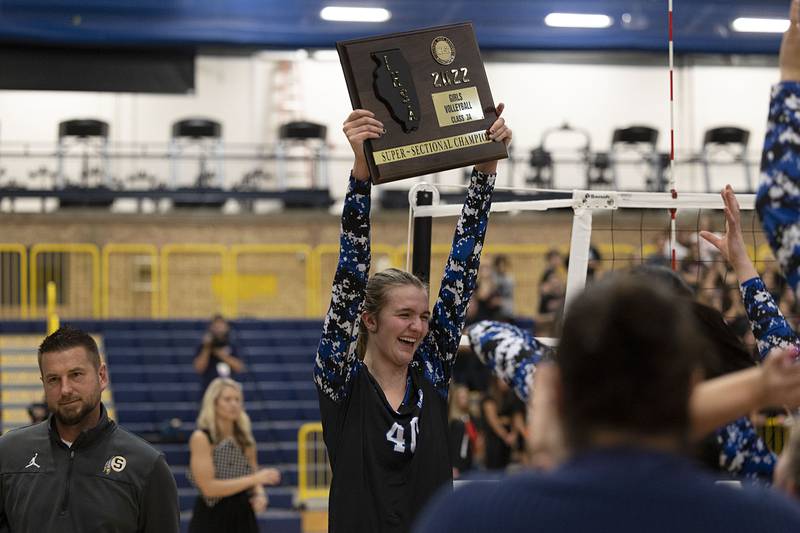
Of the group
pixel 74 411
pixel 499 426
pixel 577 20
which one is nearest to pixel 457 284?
pixel 74 411

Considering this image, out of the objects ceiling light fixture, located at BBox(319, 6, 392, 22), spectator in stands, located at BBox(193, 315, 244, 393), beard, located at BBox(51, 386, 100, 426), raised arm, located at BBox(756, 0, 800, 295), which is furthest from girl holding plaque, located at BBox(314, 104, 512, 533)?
ceiling light fixture, located at BBox(319, 6, 392, 22)

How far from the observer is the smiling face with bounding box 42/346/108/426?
3695mm

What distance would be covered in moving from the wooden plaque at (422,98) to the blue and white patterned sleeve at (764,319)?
3.22 feet

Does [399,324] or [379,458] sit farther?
[399,324]

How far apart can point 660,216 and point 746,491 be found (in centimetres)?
1876

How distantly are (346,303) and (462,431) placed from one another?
6335 mm

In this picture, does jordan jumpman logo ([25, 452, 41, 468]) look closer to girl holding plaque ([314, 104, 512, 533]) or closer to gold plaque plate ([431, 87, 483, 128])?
girl holding plaque ([314, 104, 512, 533])

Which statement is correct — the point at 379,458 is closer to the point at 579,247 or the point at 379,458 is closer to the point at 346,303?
the point at 346,303

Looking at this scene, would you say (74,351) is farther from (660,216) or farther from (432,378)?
(660,216)

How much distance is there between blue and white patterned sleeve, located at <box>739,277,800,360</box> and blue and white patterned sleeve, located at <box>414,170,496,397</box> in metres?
0.92

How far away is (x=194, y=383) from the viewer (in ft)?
51.9

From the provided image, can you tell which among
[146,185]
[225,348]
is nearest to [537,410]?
[225,348]

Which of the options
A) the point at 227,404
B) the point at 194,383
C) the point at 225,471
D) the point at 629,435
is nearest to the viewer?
the point at 629,435

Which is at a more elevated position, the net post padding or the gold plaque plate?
the gold plaque plate
